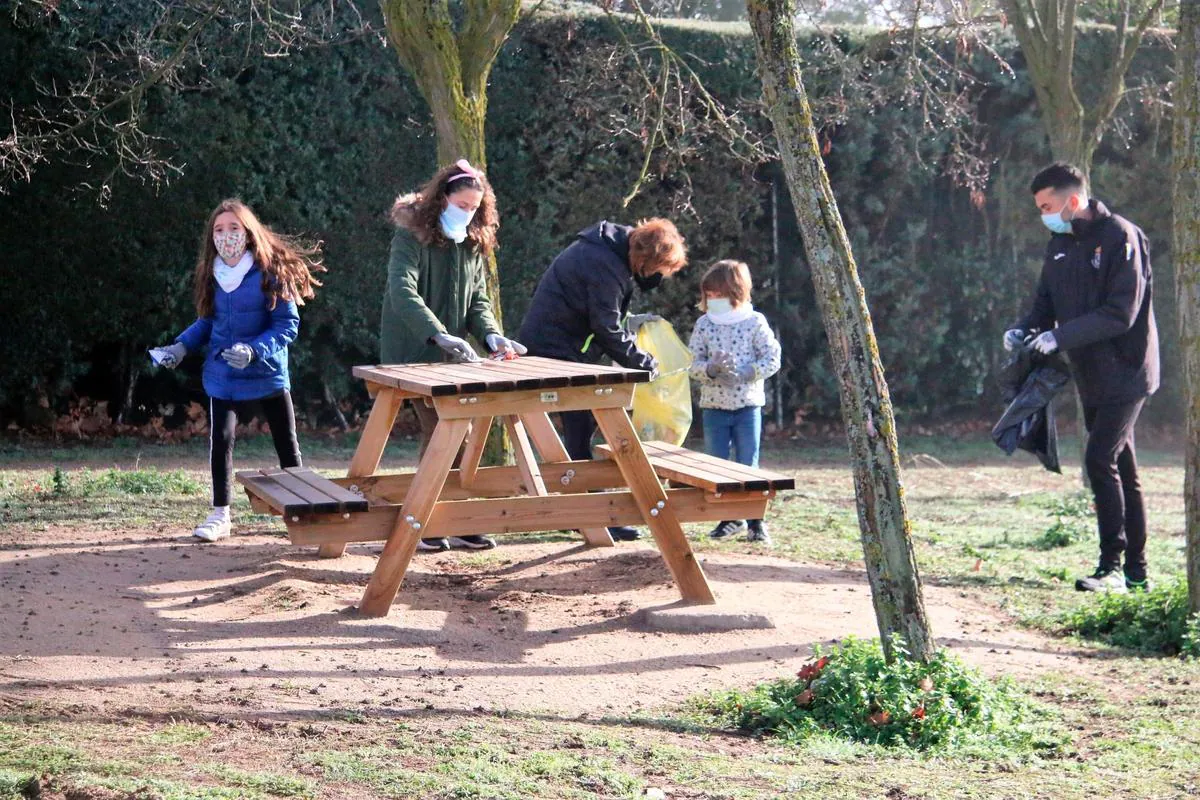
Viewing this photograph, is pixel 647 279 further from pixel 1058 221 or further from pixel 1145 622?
pixel 1145 622

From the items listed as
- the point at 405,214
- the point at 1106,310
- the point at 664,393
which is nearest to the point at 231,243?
the point at 405,214

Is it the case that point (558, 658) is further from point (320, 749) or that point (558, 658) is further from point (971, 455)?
point (971, 455)

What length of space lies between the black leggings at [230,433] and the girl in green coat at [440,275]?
2.10 ft

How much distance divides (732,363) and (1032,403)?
1633 mm

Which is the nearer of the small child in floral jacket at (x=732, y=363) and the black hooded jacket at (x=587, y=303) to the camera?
the black hooded jacket at (x=587, y=303)

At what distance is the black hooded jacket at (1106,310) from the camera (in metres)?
7.14

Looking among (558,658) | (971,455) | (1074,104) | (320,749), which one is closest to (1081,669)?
(558,658)

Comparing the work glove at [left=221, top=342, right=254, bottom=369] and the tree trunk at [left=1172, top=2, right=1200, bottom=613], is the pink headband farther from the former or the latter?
the tree trunk at [left=1172, top=2, right=1200, bottom=613]

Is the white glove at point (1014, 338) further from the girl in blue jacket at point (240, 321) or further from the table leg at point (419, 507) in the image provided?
the girl in blue jacket at point (240, 321)

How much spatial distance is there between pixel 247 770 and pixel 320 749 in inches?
11.5

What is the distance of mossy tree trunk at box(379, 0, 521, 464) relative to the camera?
28.3 ft

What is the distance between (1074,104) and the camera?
10977mm

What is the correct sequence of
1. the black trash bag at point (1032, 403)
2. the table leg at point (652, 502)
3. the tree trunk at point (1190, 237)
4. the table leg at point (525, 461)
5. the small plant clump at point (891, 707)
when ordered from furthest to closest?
the black trash bag at point (1032, 403), the table leg at point (525, 461), the table leg at point (652, 502), the tree trunk at point (1190, 237), the small plant clump at point (891, 707)

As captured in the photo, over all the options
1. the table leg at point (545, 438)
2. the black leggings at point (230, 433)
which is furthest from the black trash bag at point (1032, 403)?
the black leggings at point (230, 433)
